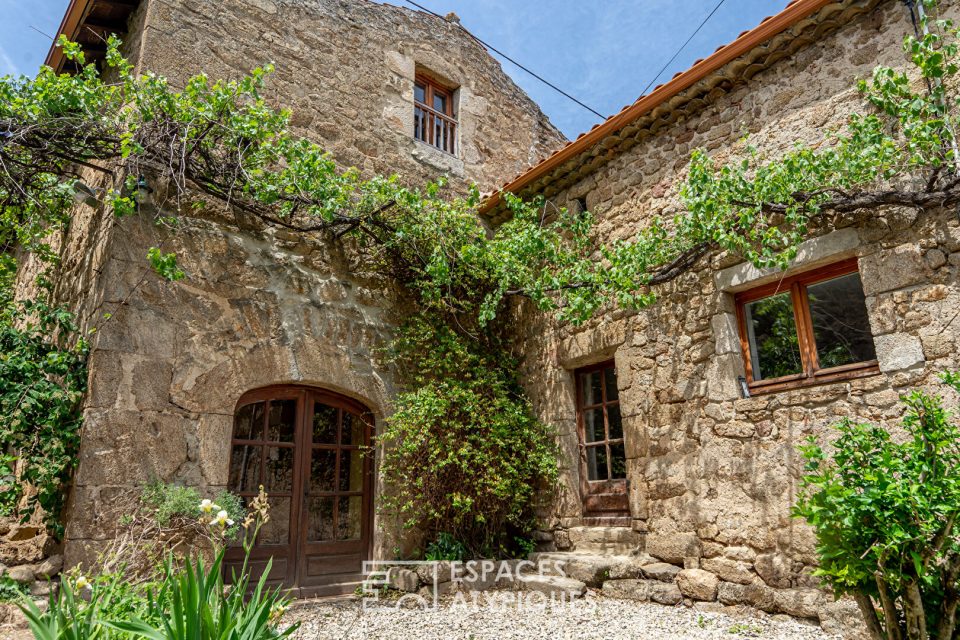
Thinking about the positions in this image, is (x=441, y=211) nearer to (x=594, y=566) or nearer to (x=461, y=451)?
(x=461, y=451)

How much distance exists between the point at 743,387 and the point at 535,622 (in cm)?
211

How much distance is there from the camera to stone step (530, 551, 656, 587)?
4469 mm

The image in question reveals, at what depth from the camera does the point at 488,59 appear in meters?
7.73

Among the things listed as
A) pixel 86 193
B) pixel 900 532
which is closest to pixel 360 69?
pixel 86 193

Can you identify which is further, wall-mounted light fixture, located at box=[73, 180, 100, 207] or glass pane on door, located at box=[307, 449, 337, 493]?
glass pane on door, located at box=[307, 449, 337, 493]

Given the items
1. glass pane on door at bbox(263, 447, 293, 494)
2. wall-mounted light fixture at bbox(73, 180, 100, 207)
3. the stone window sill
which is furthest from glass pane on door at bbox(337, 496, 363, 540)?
the stone window sill

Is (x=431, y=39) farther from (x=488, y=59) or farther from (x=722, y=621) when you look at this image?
(x=722, y=621)

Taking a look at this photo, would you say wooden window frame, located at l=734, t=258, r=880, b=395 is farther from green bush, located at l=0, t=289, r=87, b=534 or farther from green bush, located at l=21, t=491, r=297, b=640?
green bush, located at l=0, t=289, r=87, b=534

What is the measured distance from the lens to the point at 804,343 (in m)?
4.12

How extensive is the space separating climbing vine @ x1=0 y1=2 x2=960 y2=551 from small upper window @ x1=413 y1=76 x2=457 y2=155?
35.6 inches

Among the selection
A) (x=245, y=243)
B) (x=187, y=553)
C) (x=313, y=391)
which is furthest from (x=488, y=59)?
(x=187, y=553)

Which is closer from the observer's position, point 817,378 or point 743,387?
point 817,378

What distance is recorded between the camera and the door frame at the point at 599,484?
16.6 feet

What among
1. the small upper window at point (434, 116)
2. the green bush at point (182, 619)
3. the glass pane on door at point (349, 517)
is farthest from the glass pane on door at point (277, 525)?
the small upper window at point (434, 116)
